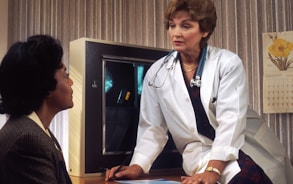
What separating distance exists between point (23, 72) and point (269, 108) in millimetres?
1076

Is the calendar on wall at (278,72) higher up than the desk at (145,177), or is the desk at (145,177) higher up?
the calendar on wall at (278,72)

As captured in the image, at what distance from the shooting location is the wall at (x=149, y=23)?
1.74m

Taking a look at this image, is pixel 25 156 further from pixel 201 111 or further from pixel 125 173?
pixel 201 111

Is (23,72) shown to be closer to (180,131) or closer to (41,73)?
(41,73)

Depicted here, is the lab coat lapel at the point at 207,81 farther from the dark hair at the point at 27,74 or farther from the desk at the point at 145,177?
the dark hair at the point at 27,74

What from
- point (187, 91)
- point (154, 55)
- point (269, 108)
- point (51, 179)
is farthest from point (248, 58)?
point (51, 179)

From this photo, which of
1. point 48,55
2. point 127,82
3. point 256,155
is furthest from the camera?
point 127,82

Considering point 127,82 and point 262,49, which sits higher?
point 262,49

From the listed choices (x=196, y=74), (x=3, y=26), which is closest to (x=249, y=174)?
(x=196, y=74)

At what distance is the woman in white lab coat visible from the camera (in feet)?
4.13

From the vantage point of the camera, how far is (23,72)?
1.04 m

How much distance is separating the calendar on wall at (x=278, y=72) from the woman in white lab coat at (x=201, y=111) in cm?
32

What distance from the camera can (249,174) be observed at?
1.24 m

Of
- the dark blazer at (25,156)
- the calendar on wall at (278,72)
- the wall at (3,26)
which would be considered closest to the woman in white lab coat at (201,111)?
the calendar on wall at (278,72)
